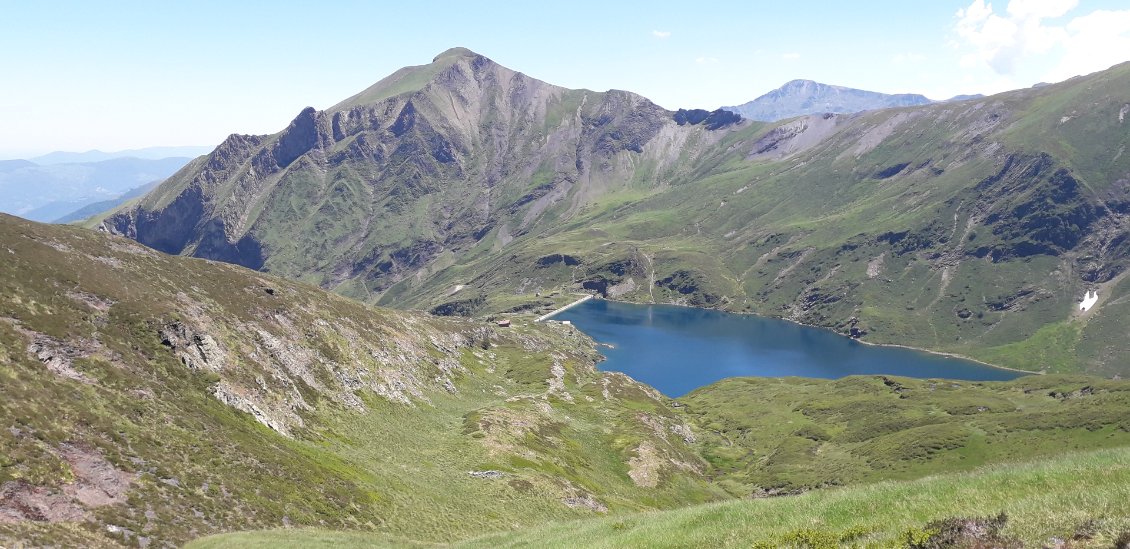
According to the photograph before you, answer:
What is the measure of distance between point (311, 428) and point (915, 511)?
81.2 m

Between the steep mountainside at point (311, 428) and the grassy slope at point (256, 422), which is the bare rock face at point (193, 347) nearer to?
the steep mountainside at point (311, 428)

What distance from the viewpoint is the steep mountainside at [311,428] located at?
48219 millimetres

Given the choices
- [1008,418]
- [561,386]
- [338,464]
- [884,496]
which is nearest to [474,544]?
[884,496]

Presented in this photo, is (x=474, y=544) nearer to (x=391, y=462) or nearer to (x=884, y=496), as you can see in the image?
(x=884, y=496)

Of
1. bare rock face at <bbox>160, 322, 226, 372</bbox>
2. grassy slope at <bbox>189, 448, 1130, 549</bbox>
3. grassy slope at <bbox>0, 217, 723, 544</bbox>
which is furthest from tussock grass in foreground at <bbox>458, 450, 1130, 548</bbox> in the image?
bare rock face at <bbox>160, 322, 226, 372</bbox>

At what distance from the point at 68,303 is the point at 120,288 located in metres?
10.9

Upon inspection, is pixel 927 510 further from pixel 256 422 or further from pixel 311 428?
pixel 311 428

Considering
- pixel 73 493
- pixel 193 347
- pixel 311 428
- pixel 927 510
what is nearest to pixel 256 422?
pixel 311 428

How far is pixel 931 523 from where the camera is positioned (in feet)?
52.1

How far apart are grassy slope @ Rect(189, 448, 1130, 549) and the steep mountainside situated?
37606 mm

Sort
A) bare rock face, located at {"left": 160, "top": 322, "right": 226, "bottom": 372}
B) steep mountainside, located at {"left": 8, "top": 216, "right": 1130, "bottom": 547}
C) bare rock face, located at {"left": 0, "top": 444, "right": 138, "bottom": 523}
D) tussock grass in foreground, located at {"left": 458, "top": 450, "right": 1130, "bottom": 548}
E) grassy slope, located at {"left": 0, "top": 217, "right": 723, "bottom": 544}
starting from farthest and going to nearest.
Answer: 1. bare rock face, located at {"left": 160, "top": 322, "right": 226, "bottom": 372}
2. grassy slope, located at {"left": 0, "top": 217, "right": 723, "bottom": 544}
3. steep mountainside, located at {"left": 8, "top": 216, "right": 1130, "bottom": 547}
4. bare rock face, located at {"left": 0, "top": 444, "right": 138, "bottom": 523}
5. tussock grass in foreground, located at {"left": 458, "top": 450, "right": 1130, "bottom": 548}

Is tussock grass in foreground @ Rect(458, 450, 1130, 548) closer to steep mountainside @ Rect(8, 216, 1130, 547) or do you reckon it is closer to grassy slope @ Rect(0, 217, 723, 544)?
steep mountainside @ Rect(8, 216, 1130, 547)

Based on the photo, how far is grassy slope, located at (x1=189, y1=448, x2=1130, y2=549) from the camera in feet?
45.7

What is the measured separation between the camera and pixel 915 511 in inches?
707
